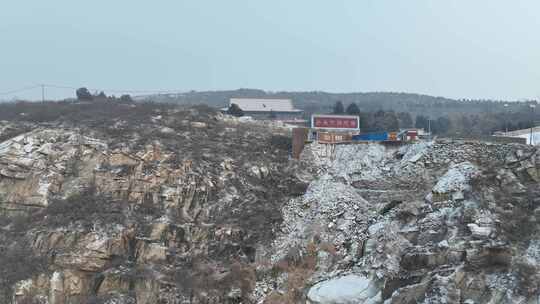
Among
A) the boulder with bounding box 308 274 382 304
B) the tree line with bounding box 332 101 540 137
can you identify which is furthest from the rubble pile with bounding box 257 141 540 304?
the tree line with bounding box 332 101 540 137

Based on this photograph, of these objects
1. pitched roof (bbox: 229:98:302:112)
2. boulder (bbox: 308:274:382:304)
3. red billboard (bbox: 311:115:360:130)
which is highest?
pitched roof (bbox: 229:98:302:112)

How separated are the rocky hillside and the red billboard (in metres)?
3.88

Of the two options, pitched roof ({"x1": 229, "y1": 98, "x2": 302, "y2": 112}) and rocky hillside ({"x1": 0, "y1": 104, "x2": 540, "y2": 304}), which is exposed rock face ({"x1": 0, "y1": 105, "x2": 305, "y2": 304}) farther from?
pitched roof ({"x1": 229, "y1": 98, "x2": 302, "y2": 112})

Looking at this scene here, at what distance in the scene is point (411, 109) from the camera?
328 ft

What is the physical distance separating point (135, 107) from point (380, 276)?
2363 cm

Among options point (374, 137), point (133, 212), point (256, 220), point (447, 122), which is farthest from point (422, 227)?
point (447, 122)

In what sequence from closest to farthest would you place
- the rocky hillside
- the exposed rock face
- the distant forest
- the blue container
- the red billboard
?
the rocky hillside < the exposed rock face < the blue container < the red billboard < the distant forest

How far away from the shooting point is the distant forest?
4738 centimetres

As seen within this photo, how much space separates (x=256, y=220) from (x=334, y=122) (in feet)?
39.5

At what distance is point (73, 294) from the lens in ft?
65.6

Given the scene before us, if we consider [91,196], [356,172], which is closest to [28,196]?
[91,196]

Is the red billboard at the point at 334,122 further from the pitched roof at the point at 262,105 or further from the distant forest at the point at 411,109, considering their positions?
the pitched roof at the point at 262,105

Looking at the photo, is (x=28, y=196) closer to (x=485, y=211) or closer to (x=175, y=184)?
(x=175, y=184)

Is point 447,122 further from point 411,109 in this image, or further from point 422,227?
point 422,227
